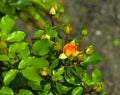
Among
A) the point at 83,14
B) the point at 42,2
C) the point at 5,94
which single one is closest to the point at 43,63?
the point at 5,94

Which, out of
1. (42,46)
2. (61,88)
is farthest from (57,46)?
(61,88)


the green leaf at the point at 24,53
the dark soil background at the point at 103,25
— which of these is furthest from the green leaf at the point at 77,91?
the dark soil background at the point at 103,25

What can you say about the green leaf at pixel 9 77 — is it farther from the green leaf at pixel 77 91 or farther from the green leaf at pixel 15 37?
the green leaf at pixel 77 91

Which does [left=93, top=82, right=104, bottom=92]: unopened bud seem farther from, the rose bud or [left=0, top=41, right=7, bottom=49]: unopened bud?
[left=0, top=41, right=7, bottom=49]: unopened bud

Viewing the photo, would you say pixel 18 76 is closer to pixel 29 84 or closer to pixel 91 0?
pixel 29 84

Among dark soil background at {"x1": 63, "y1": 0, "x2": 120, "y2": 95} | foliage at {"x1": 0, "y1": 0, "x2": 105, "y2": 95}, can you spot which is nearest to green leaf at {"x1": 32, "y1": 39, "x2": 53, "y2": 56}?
foliage at {"x1": 0, "y1": 0, "x2": 105, "y2": 95}

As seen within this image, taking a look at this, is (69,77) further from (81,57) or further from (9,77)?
(9,77)
